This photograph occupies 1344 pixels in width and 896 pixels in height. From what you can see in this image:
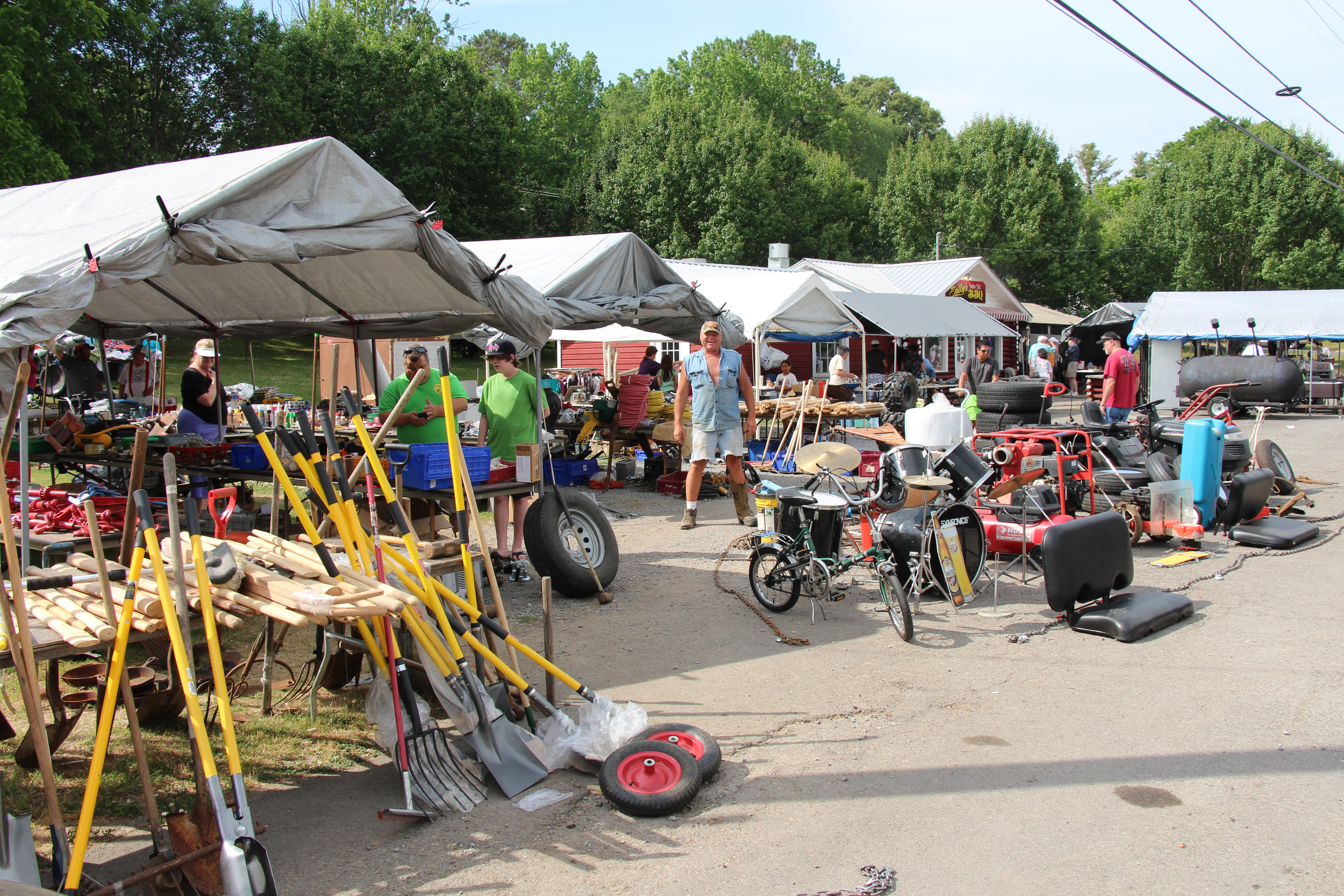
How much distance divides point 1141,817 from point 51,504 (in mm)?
6736

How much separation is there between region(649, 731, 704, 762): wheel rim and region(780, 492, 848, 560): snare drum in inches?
103

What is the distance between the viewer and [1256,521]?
9.23 m

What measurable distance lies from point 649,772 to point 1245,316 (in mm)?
26958

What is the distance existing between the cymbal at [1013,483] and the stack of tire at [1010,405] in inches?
172

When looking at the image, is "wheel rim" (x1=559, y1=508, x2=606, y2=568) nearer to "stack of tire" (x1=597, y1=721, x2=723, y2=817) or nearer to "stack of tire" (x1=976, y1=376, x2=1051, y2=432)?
"stack of tire" (x1=597, y1=721, x2=723, y2=817)

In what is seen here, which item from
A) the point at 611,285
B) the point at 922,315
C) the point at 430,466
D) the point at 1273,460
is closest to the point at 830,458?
the point at 430,466

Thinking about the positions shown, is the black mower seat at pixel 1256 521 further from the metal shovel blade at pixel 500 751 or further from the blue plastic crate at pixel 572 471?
the blue plastic crate at pixel 572 471

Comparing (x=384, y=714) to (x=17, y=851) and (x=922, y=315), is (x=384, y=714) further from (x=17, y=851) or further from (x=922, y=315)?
(x=922, y=315)

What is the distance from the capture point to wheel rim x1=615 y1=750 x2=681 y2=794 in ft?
13.0

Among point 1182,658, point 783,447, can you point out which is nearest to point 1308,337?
point 783,447

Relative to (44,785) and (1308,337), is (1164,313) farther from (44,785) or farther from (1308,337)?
(44,785)

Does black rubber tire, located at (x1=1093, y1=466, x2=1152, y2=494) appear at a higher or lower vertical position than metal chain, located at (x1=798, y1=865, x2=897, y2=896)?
higher

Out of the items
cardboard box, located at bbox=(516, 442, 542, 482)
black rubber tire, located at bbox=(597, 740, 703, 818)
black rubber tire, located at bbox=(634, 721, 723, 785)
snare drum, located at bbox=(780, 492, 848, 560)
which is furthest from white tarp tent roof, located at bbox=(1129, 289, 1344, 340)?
black rubber tire, located at bbox=(597, 740, 703, 818)

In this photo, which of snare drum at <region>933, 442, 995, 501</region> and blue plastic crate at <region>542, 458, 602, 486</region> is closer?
snare drum at <region>933, 442, 995, 501</region>
